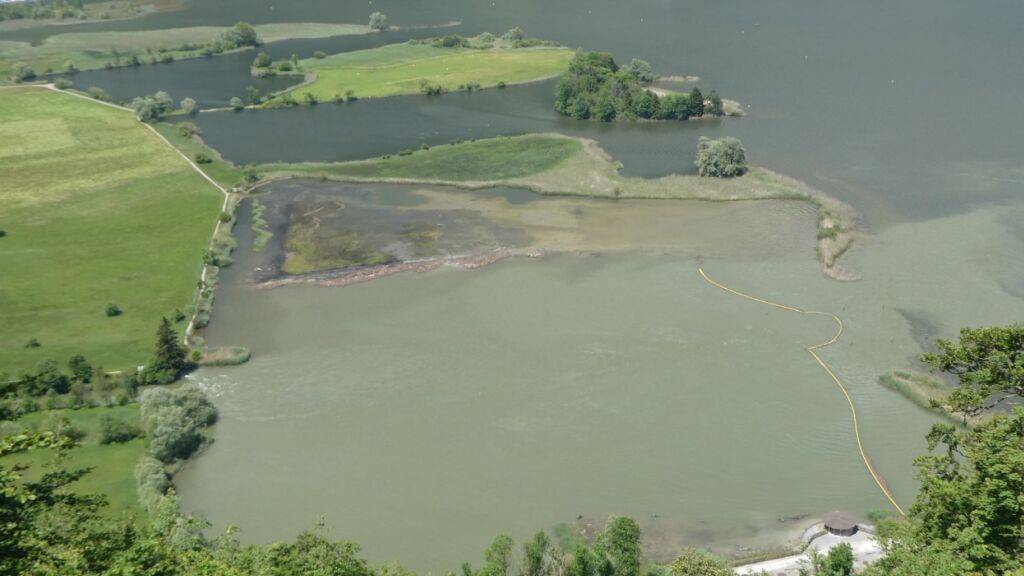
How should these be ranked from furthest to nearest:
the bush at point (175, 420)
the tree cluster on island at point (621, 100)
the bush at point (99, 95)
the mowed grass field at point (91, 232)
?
the bush at point (99, 95), the tree cluster on island at point (621, 100), the mowed grass field at point (91, 232), the bush at point (175, 420)

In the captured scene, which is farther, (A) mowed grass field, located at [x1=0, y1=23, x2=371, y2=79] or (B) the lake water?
(A) mowed grass field, located at [x1=0, y1=23, x2=371, y2=79]

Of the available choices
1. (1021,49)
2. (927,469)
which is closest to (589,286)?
(927,469)

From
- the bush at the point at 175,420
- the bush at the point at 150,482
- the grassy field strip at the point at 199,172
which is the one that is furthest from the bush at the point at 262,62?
the bush at the point at 150,482

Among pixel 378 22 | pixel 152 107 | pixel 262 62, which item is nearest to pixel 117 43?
pixel 262 62

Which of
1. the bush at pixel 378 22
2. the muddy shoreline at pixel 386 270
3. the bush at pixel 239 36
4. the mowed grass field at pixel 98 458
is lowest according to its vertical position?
the mowed grass field at pixel 98 458

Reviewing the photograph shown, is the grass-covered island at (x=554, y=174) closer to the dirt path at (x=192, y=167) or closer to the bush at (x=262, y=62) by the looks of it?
the dirt path at (x=192, y=167)

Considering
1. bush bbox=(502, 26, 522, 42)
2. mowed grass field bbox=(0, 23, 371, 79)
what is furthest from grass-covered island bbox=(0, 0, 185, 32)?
bush bbox=(502, 26, 522, 42)

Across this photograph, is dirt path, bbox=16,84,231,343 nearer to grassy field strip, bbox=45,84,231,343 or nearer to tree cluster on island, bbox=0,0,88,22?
grassy field strip, bbox=45,84,231,343
